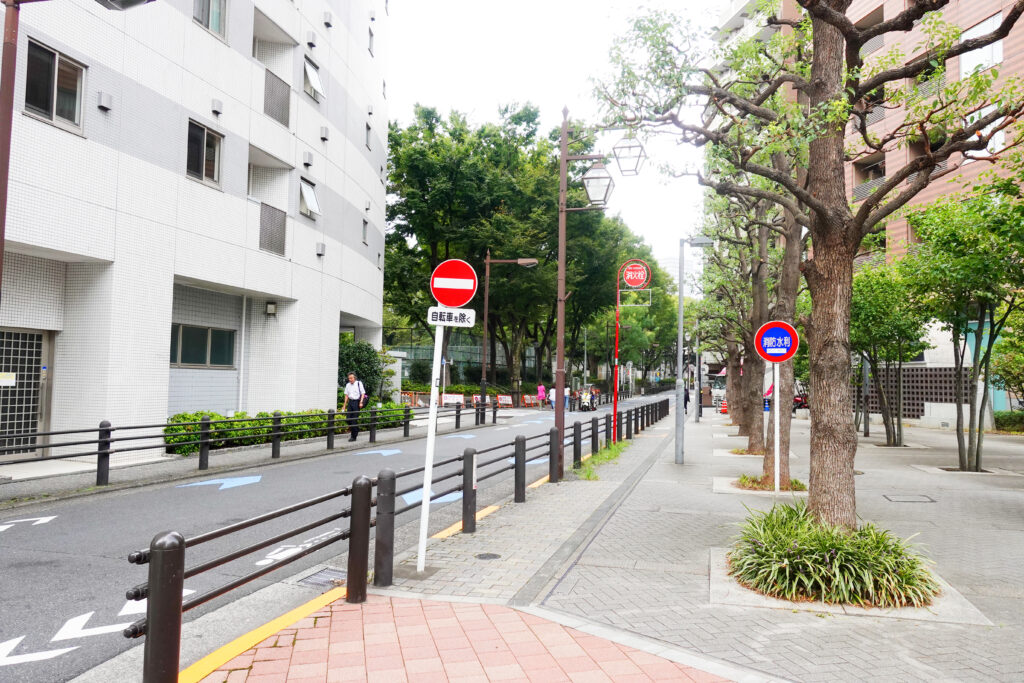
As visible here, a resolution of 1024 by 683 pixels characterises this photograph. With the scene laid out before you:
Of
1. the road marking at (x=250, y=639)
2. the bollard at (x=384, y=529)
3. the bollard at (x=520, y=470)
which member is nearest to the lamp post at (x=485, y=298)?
the bollard at (x=520, y=470)

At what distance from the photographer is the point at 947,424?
31266mm

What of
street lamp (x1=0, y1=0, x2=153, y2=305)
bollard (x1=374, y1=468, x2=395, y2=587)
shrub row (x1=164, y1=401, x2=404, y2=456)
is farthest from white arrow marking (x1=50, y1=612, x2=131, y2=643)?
shrub row (x1=164, y1=401, x2=404, y2=456)

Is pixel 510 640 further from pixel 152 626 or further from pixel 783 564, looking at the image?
pixel 783 564

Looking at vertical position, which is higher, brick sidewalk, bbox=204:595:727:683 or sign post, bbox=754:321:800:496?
sign post, bbox=754:321:800:496

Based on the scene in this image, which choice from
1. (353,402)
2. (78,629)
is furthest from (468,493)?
(353,402)

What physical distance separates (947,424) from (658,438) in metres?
16.5

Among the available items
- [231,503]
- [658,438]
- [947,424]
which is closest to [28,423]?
[231,503]

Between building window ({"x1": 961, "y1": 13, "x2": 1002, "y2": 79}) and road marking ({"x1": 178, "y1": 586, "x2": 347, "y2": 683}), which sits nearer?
road marking ({"x1": 178, "y1": 586, "x2": 347, "y2": 683})

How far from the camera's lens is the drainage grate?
234 inches

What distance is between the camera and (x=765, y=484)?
12.2 metres

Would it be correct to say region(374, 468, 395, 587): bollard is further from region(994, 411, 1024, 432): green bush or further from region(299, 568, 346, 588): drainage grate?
region(994, 411, 1024, 432): green bush

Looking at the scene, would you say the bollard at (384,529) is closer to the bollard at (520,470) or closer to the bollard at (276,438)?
the bollard at (520,470)

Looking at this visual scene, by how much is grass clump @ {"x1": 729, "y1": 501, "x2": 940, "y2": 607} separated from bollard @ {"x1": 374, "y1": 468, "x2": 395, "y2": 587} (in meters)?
3.07

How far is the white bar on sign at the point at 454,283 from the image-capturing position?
634 centimetres
